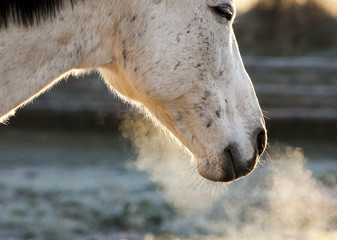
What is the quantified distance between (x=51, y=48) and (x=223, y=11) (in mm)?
670

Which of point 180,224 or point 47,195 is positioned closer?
point 180,224

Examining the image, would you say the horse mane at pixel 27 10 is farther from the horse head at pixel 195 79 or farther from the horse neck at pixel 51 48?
the horse head at pixel 195 79

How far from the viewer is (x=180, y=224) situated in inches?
198

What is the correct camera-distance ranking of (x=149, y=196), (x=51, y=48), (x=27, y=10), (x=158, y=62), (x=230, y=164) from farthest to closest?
1. (x=149, y=196)
2. (x=230, y=164)
3. (x=158, y=62)
4. (x=51, y=48)
5. (x=27, y=10)

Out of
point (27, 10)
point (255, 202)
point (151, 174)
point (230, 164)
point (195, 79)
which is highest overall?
point (27, 10)

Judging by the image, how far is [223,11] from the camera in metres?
2.39

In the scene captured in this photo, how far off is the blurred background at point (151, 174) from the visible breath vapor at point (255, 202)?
0.03 feet

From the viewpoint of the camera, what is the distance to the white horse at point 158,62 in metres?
2.17

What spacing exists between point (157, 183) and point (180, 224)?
1.24m

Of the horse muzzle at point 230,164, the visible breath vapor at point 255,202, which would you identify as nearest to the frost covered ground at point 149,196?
the visible breath vapor at point 255,202

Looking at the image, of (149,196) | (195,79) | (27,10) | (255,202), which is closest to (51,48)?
(27,10)

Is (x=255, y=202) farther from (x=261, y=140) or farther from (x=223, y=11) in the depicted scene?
(x=223, y=11)

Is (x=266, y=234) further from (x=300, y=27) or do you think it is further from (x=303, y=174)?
(x=300, y=27)

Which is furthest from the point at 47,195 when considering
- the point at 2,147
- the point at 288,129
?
the point at 288,129
